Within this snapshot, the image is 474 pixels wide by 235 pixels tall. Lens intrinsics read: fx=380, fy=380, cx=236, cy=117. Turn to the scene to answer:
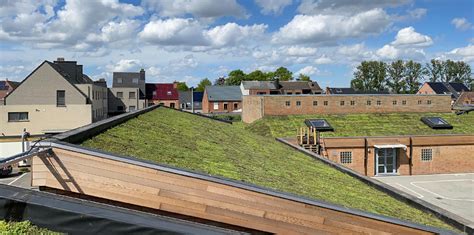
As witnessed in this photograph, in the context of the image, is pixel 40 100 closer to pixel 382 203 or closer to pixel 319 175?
pixel 319 175

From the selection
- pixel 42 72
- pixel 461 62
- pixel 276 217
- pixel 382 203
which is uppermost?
pixel 461 62

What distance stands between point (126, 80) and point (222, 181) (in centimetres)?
6018

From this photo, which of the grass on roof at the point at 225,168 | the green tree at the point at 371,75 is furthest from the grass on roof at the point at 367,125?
the green tree at the point at 371,75

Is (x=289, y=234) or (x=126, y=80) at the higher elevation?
(x=126, y=80)

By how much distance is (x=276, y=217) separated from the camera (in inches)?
199

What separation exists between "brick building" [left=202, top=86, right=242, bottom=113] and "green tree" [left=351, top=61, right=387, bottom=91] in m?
38.9

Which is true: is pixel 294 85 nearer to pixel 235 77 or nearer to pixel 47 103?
pixel 235 77

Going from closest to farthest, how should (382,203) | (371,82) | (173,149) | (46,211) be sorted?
1. (46,211)
2. (173,149)
3. (382,203)
4. (371,82)

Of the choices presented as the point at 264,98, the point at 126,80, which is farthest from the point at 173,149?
the point at 126,80

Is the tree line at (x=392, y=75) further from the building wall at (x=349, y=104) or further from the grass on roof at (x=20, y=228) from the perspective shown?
the grass on roof at (x=20, y=228)

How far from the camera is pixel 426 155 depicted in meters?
29.5

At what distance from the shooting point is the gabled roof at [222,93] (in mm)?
66000

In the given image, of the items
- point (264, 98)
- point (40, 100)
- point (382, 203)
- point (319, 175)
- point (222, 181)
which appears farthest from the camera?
point (40, 100)

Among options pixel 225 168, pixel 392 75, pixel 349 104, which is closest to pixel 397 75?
pixel 392 75
